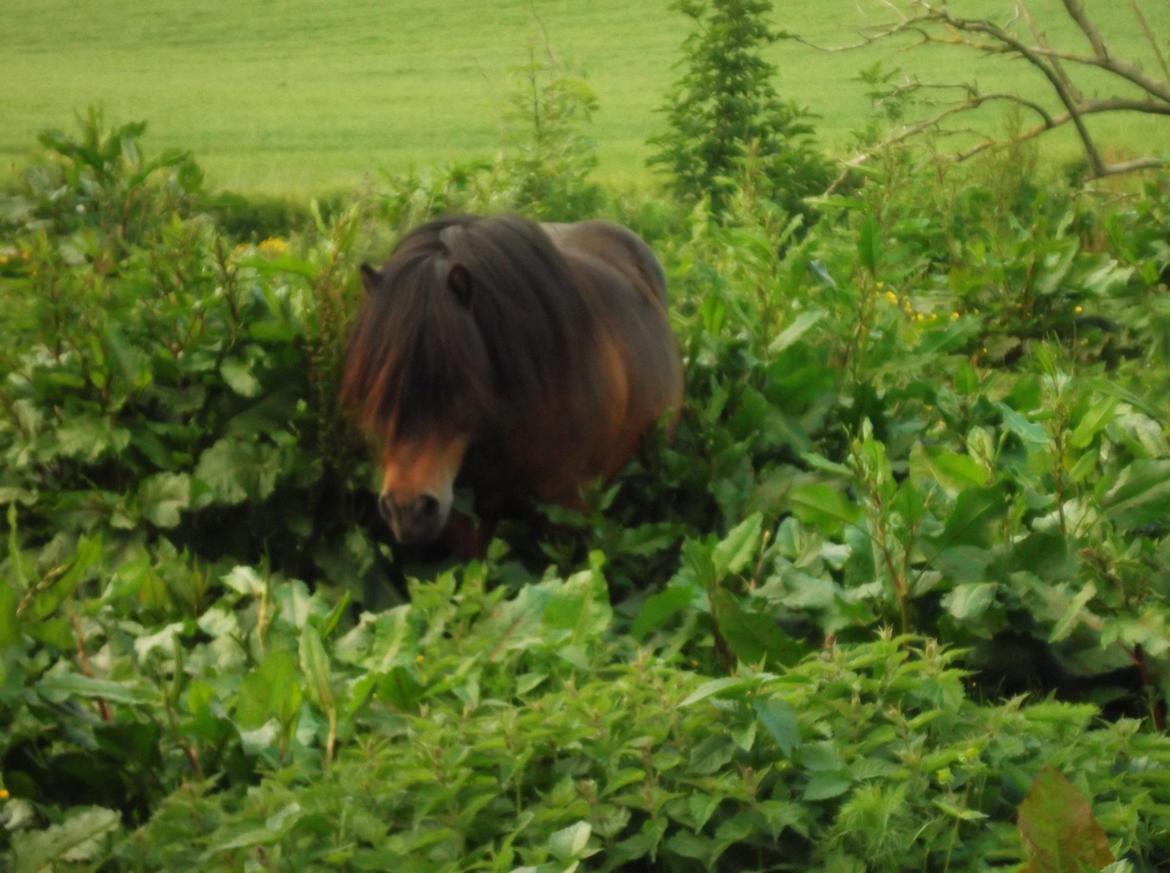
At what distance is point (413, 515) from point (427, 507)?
49 mm

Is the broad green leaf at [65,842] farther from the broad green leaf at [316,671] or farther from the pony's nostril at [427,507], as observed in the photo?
the pony's nostril at [427,507]

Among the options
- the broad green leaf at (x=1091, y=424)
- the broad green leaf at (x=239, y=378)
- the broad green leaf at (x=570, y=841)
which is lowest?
the broad green leaf at (x=570, y=841)

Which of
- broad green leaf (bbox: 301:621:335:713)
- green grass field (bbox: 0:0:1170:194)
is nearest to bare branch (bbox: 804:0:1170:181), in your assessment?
green grass field (bbox: 0:0:1170:194)

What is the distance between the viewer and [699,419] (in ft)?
15.6

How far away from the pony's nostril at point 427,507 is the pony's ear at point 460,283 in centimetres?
52

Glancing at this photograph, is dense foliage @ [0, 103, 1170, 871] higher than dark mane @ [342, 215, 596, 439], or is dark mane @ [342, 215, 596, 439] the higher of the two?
dark mane @ [342, 215, 596, 439]

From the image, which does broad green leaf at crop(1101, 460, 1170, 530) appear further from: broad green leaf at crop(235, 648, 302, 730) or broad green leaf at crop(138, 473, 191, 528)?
broad green leaf at crop(138, 473, 191, 528)

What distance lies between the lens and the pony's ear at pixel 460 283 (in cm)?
401

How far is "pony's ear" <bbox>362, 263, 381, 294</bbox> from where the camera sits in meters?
4.07

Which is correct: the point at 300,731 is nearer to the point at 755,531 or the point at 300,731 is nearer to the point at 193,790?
the point at 193,790

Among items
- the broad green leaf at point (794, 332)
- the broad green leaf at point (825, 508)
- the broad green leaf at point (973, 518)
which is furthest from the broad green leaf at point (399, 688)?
the broad green leaf at point (794, 332)

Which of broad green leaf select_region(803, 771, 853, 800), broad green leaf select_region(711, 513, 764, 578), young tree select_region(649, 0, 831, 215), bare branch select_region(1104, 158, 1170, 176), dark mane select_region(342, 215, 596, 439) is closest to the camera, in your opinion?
broad green leaf select_region(803, 771, 853, 800)

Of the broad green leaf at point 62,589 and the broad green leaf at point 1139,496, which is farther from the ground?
the broad green leaf at point 62,589

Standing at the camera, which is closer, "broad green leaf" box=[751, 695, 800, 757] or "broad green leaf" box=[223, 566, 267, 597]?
"broad green leaf" box=[751, 695, 800, 757]
